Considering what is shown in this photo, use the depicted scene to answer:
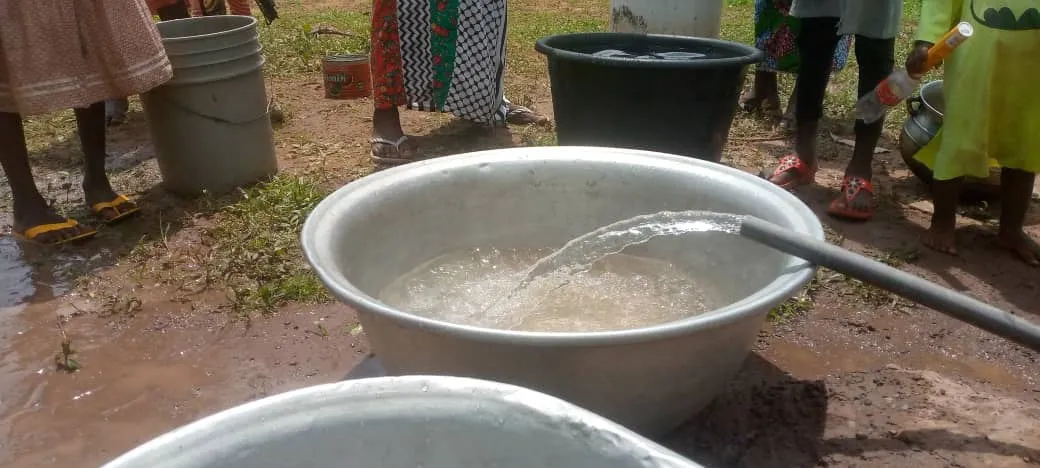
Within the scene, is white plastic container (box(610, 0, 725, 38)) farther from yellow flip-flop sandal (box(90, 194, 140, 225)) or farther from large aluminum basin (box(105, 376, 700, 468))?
large aluminum basin (box(105, 376, 700, 468))

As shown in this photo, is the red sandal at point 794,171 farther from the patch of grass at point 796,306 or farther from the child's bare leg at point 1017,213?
the patch of grass at point 796,306

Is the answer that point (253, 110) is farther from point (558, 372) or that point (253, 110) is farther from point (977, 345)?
point (977, 345)

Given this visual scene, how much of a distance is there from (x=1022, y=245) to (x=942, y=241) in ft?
0.85

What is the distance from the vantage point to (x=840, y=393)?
201 cm

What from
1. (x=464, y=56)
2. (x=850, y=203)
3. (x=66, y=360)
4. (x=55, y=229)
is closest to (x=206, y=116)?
(x=55, y=229)

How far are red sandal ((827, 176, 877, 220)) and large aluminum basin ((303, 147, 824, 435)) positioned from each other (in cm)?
130

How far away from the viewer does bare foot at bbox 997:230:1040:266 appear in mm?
2699

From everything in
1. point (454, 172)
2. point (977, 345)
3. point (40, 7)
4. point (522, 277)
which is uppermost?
→ point (40, 7)

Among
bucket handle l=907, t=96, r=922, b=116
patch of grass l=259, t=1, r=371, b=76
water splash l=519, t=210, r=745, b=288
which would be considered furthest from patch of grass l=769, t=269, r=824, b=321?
patch of grass l=259, t=1, r=371, b=76

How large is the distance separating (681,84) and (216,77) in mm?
1944

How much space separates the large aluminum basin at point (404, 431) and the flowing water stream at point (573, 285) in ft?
3.07

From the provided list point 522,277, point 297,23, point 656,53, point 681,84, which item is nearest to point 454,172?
point 522,277

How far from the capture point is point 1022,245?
2736 millimetres

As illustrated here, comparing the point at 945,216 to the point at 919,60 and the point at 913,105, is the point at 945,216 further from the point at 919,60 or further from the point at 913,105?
the point at 913,105
